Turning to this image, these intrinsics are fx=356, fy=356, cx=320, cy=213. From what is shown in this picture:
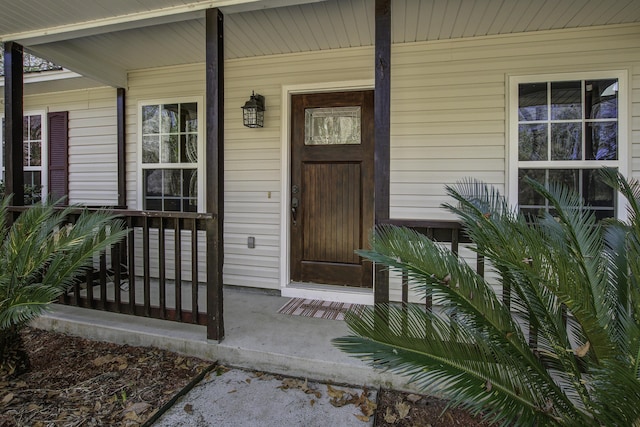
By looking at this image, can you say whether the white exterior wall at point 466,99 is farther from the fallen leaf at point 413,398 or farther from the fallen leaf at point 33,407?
the fallen leaf at point 33,407

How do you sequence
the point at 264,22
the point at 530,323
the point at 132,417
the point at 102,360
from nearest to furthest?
the point at 530,323 < the point at 132,417 < the point at 102,360 < the point at 264,22

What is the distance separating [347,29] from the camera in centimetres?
311

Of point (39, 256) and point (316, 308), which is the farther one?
point (316, 308)

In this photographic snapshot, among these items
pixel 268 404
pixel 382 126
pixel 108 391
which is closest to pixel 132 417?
pixel 108 391

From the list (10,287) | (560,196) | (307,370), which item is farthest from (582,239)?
(10,287)

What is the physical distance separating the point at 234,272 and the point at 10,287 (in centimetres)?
207

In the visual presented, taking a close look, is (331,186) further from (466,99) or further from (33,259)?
(33,259)

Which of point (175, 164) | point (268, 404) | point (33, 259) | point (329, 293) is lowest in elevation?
point (268, 404)

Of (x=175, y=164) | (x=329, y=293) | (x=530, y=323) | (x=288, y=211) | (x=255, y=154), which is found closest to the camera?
(x=530, y=323)

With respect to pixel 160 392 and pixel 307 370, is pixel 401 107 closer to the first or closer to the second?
pixel 307 370

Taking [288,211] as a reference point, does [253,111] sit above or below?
above

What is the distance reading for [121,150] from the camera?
4.29 meters

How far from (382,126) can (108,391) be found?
2.35 meters

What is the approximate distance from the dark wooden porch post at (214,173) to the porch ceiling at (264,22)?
298 millimetres
